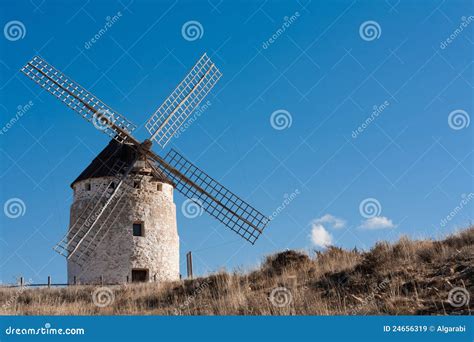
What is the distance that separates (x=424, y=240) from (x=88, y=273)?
10.9 meters

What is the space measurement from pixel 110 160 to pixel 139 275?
397 cm

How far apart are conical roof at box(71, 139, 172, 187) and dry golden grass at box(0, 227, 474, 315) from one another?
5.14 meters

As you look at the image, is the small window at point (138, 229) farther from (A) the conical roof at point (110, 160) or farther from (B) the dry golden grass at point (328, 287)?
(B) the dry golden grass at point (328, 287)

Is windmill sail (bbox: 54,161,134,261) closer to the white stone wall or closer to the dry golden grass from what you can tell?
the white stone wall

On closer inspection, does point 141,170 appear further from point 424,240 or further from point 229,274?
point 424,240

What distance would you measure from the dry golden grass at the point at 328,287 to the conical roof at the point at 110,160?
5.14 metres

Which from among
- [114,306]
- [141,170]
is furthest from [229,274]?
[141,170]

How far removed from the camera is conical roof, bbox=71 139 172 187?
1969 cm

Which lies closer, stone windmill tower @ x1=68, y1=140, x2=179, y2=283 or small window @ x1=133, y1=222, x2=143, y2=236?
stone windmill tower @ x1=68, y1=140, x2=179, y2=283

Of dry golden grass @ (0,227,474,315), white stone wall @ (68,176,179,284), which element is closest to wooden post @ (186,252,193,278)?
white stone wall @ (68,176,179,284)

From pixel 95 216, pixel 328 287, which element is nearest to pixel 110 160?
pixel 95 216

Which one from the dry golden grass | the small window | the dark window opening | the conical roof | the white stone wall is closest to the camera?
the dry golden grass

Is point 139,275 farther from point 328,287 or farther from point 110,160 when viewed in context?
point 328,287

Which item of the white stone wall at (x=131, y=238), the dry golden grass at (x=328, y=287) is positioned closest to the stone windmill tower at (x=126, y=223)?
the white stone wall at (x=131, y=238)
